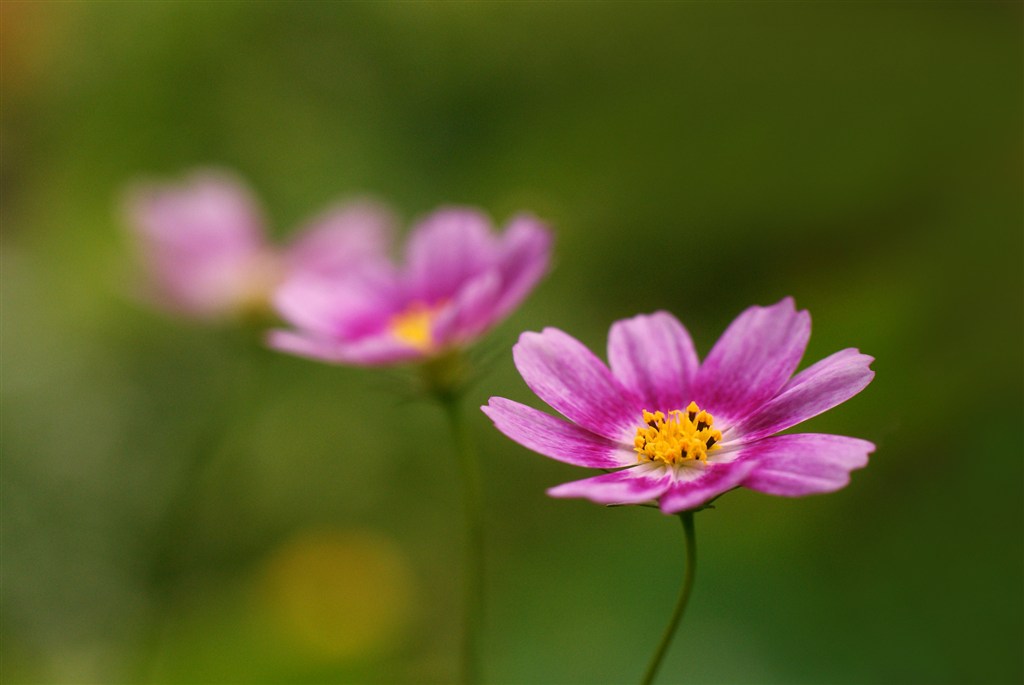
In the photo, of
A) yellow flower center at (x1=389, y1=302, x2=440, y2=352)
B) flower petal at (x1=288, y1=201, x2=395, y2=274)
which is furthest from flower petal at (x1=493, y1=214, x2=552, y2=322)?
flower petal at (x1=288, y1=201, x2=395, y2=274)

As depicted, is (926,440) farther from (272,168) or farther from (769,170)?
(272,168)

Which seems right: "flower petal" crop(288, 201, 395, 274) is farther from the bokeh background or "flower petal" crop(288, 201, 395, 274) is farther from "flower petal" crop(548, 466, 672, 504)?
"flower petal" crop(548, 466, 672, 504)

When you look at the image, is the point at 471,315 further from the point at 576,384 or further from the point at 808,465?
the point at 808,465

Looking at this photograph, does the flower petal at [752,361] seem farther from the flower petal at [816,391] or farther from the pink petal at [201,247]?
the pink petal at [201,247]

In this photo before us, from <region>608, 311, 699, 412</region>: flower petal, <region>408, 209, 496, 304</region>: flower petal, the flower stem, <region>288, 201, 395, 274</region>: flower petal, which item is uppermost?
<region>288, 201, 395, 274</region>: flower petal

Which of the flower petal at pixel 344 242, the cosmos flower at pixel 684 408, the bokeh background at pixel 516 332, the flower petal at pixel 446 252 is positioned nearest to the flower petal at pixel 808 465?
the cosmos flower at pixel 684 408
